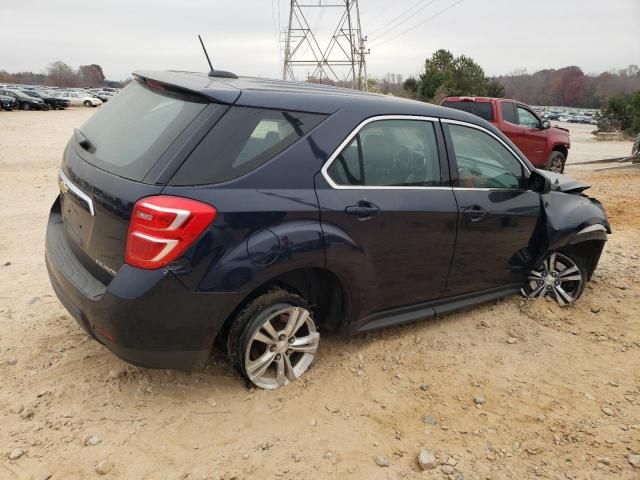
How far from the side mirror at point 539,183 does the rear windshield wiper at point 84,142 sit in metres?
3.05

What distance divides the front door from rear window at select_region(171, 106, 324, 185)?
4.11 ft

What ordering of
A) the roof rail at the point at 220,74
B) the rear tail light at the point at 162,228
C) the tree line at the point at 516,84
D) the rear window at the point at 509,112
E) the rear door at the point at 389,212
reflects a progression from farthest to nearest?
the tree line at the point at 516,84, the rear window at the point at 509,112, the roof rail at the point at 220,74, the rear door at the point at 389,212, the rear tail light at the point at 162,228

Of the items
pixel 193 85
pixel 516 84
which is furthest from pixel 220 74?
pixel 516 84

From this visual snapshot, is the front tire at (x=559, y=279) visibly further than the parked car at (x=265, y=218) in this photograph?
Yes

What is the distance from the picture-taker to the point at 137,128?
278cm

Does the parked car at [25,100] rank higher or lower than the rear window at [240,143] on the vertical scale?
lower

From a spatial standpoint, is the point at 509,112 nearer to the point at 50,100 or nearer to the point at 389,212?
the point at 389,212

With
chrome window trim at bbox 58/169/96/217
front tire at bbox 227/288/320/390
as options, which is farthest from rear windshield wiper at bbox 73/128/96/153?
front tire at bbox 227/288/320/390

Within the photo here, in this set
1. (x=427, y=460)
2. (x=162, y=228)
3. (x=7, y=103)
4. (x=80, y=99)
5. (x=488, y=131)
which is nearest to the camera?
(x=162, y=228)

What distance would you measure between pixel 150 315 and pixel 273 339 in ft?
2.45

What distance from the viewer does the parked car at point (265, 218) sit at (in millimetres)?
2445

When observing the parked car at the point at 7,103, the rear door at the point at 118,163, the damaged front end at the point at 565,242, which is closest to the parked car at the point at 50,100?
the parked car at the point at 7,103

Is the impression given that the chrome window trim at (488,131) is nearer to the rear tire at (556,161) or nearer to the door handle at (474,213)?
the door handle at (474,213)

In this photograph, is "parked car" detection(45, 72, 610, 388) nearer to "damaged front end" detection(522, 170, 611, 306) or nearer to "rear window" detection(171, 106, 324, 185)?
"rear window" detection(171, 106, 324, 185)
